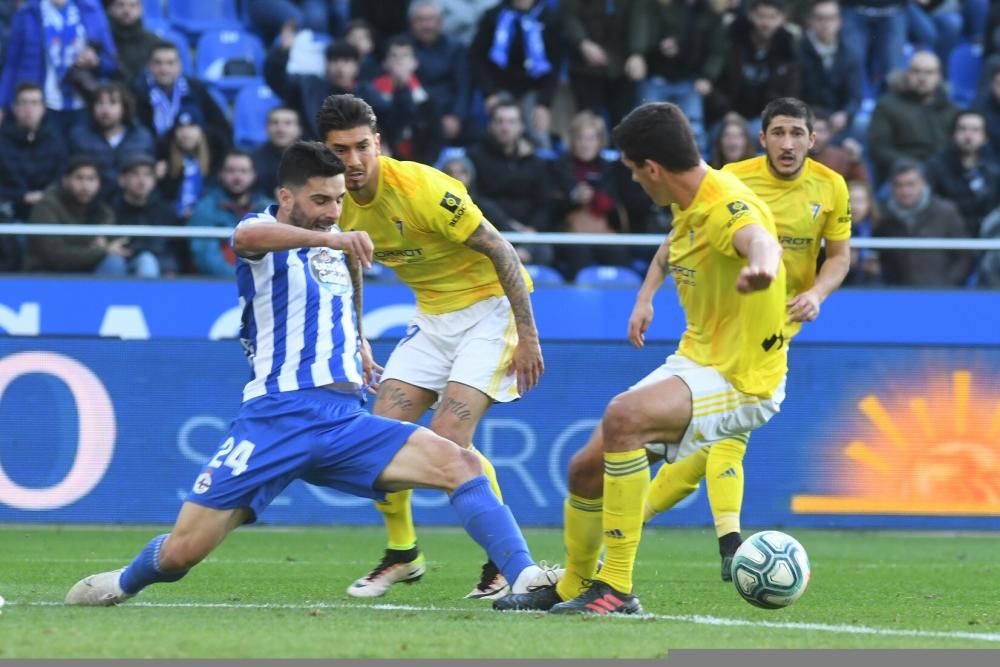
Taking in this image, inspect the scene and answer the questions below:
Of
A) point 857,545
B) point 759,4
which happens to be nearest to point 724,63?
point 759,4

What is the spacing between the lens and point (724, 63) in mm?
16281

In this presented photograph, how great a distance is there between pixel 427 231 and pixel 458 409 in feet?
2.85

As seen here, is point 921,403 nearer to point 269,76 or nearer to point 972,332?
point 972,332

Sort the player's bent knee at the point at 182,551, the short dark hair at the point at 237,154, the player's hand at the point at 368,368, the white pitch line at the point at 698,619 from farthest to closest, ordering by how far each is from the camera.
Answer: the short dark hair at the point at 237,154, the player's hand at the point at 368,368, the player's bent knee at the point at 182,551, the white pitch line at the point at 698,619

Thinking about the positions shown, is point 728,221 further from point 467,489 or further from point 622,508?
point 467,489

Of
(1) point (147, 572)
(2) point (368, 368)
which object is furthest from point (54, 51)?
(1) point (147, 572)

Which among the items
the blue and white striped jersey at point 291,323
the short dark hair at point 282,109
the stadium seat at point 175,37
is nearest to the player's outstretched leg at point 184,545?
the blue and white striped jersey at point 291,323

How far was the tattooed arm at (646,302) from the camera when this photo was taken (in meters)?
8.16

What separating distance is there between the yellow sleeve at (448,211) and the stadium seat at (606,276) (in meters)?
5.27

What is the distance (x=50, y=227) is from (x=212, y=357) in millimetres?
1562

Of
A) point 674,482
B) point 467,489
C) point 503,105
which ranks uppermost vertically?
point 503,105

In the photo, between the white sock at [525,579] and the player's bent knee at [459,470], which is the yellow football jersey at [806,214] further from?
the white sock at [525,579]

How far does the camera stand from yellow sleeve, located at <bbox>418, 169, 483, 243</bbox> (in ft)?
26.3

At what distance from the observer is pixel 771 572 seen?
713 centimetres
